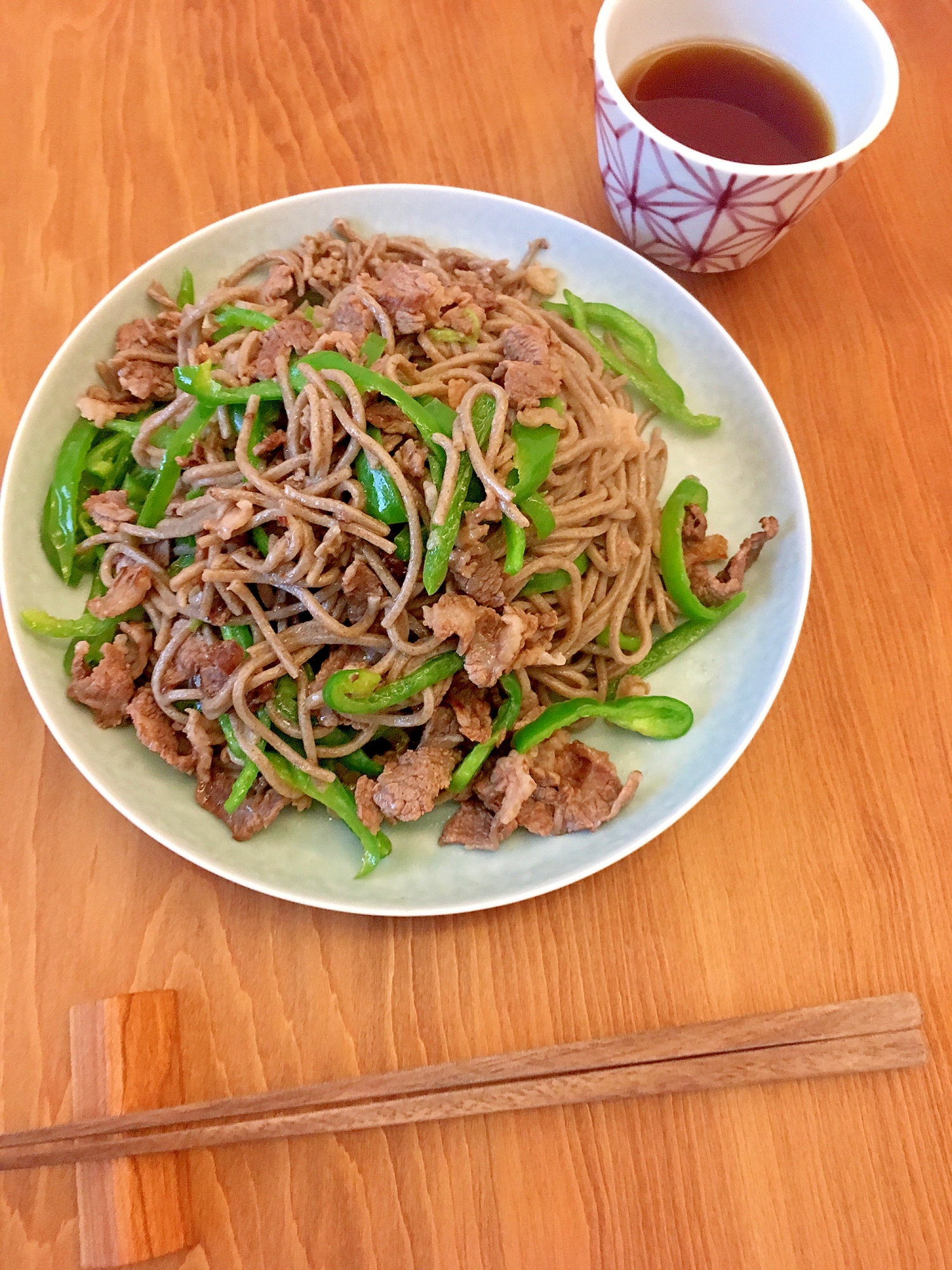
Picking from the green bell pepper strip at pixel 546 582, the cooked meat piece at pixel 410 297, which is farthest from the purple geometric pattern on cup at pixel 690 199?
the green bell pepper strip at pixel 546 582

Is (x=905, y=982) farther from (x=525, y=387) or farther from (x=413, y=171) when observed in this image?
(x=413, y=171)

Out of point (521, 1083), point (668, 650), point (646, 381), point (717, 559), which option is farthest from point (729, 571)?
point (521, 1083)

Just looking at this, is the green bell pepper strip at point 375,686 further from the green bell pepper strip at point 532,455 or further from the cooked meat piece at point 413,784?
the green bell pepper strip at point 532,455

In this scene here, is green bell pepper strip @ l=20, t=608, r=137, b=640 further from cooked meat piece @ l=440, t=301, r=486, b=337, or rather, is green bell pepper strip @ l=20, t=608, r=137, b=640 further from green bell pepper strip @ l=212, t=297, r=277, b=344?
cooked meat piece @ l=440, t=301, r=486, b=337

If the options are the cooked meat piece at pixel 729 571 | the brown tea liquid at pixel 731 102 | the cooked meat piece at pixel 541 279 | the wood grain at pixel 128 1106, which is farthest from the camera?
the cooked meat piece at pixel 541 279

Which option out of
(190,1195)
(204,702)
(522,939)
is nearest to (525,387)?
(204,702)
